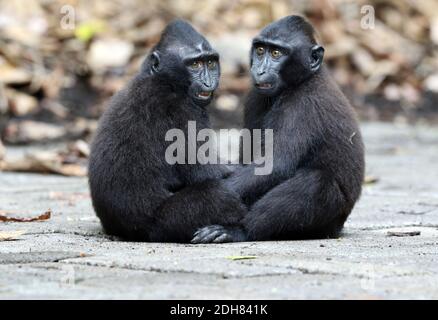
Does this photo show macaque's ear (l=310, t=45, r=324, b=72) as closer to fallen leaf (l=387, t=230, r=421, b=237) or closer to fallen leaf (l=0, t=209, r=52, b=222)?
fallen leaf (l=387, t=230, r=421, b=237)

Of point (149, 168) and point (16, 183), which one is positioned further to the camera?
point (16, 183)

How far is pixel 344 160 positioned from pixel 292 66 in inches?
31.8

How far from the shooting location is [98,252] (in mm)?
5281

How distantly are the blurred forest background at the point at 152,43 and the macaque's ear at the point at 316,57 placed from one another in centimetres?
560

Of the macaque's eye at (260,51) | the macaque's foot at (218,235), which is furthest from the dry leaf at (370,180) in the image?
the macaque's foot at (218,235)

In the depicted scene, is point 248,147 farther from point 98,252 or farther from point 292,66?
point 98,252

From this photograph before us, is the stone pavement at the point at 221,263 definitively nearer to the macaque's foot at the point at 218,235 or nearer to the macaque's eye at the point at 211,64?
the macaque's foot at the point at 218,235

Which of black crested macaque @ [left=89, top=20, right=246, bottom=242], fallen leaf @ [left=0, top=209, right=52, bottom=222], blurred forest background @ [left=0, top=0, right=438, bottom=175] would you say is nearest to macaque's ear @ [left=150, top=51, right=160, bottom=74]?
→ black crested macaque @ [left=89, top=20, right=246, bottom=242]

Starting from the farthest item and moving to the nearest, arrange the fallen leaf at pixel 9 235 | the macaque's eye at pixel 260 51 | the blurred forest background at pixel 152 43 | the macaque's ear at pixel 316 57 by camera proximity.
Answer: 1. the blurred forest background at pixel 152 43
2. the macaque's eye at pixel 260 51
3. the macaque's ear at pixel 316 57
4. the fallen leaf at pixel 9 235

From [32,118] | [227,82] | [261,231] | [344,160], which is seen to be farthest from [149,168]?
[227,82]

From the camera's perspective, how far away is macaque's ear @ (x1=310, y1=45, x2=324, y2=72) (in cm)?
657

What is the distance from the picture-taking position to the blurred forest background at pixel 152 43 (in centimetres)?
1286

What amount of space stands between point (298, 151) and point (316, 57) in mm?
768

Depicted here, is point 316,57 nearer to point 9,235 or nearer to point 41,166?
point 9,235
